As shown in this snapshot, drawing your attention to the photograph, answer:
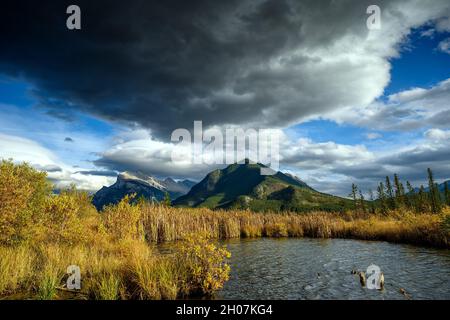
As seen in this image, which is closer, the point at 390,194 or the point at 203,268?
the point at 203,268

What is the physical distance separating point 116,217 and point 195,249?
12.7 metres

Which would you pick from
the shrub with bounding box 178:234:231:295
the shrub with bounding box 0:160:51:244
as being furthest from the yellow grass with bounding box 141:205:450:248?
→ the shrub with bounding box 178:234:231:295

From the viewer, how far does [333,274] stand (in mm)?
19094

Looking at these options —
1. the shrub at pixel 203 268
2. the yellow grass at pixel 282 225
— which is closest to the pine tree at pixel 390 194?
the yellow grass at pixel 282 225

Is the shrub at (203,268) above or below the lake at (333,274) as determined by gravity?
above

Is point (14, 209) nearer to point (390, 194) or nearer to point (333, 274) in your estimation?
point (333, 274)

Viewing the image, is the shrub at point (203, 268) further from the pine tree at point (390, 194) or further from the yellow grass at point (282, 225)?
the pine tree at point (390, 194)

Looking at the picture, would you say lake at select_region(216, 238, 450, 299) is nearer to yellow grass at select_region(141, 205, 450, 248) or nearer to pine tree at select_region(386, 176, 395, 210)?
yellow grass at select_region(141, 205, 450, 248)

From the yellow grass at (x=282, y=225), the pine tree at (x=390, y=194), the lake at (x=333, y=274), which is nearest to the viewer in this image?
the lake at (x=333, y=274)

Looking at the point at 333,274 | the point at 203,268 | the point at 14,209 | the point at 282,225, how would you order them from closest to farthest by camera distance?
the point at 203,268
the point at 14,209
the point at 333,274
the point at 282,225

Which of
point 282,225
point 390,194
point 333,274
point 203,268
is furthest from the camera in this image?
point 390,194

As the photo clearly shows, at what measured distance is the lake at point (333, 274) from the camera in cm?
1473

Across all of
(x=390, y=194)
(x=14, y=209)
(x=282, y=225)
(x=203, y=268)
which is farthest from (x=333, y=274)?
(x=390, y=194)
